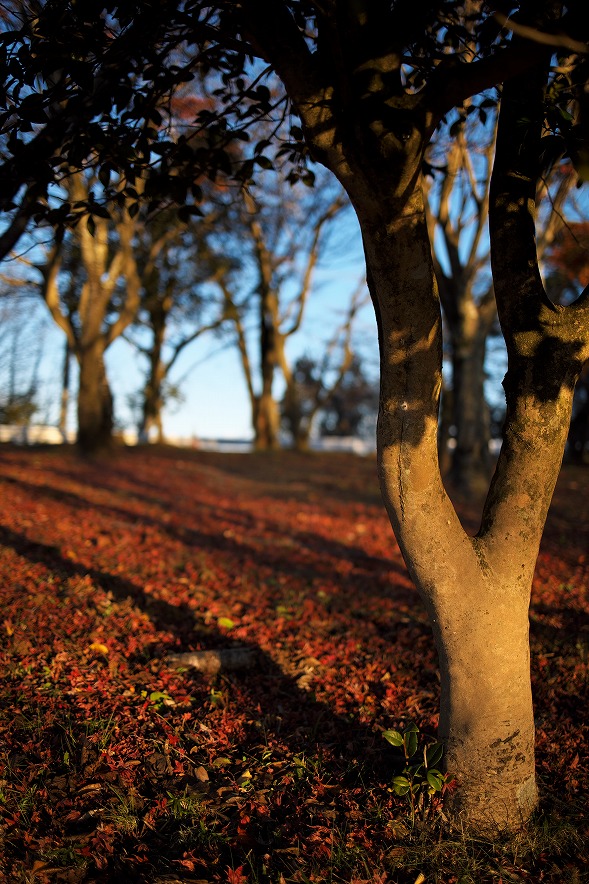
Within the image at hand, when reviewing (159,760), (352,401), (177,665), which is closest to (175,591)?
(177,665)

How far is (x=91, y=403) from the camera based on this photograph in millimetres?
15227

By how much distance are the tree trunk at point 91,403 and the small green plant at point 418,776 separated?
1336 cm

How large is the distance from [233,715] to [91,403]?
12.6 meters

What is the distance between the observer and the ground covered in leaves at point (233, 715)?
111 inches

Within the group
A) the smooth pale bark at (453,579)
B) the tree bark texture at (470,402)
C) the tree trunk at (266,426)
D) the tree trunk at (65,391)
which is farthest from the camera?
the tree trunk at (65,391)

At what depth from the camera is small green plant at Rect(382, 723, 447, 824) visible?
303 centimetres

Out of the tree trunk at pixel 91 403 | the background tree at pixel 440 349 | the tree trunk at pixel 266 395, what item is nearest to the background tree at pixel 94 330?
the tree trunk at pixel 91 403

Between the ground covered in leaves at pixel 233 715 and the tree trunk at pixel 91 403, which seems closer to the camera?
the ground covered in leaves at pixel 233 715

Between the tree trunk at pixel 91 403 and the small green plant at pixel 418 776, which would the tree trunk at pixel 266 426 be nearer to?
the tree trunk at pixel 91 403

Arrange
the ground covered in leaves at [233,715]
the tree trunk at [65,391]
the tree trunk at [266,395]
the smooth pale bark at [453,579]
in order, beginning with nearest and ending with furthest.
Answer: the ground covered in leaves at [233,715] < the smooth pale bark at [453,579] < the tree trunk at [266,395] < the tree trunk at [65,391]

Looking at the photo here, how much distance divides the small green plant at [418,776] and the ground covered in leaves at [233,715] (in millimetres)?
95

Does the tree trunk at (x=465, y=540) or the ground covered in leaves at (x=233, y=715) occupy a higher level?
the tree trunk at (x=465, y=540)

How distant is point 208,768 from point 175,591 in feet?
9.43

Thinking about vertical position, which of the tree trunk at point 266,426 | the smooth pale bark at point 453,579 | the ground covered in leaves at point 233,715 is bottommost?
the ground covered in leaves at point 233,715
